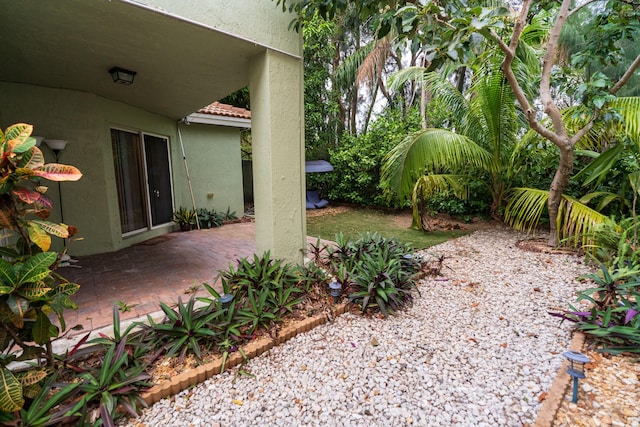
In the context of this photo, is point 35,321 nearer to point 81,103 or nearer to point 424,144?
point 81,103

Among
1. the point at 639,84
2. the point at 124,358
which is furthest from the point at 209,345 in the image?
the point at 639,84

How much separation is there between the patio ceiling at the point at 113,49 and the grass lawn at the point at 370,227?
12.8 feet

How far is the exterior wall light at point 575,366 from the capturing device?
200 cm

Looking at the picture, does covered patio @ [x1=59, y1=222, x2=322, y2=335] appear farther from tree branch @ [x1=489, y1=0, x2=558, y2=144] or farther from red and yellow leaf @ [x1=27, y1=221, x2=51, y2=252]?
tree branch @ [x1=489, y1=0, x2=558, y2=144]

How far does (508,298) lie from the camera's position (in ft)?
12.4

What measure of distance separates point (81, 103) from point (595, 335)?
7.86 metres

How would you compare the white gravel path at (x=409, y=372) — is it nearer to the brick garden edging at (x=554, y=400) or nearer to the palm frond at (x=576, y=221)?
the brick garden edging at (x=554, y=400)

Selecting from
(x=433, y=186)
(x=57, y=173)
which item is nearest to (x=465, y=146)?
(x=433, y=186)

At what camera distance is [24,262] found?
1.81 metres

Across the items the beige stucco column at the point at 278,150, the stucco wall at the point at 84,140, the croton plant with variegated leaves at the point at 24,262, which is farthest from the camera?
the stucco wall at the point at 84,140

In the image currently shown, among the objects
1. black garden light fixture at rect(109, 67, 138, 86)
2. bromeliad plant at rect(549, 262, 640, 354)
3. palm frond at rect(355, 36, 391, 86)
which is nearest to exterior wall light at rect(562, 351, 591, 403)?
bromeliad plant at rect(549, 262, 640, 354)

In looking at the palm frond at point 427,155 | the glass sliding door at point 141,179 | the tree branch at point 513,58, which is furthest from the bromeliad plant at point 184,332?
the palm frond at point 427,155

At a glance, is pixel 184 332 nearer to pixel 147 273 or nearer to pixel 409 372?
pixel 409 372

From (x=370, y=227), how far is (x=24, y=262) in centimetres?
716
